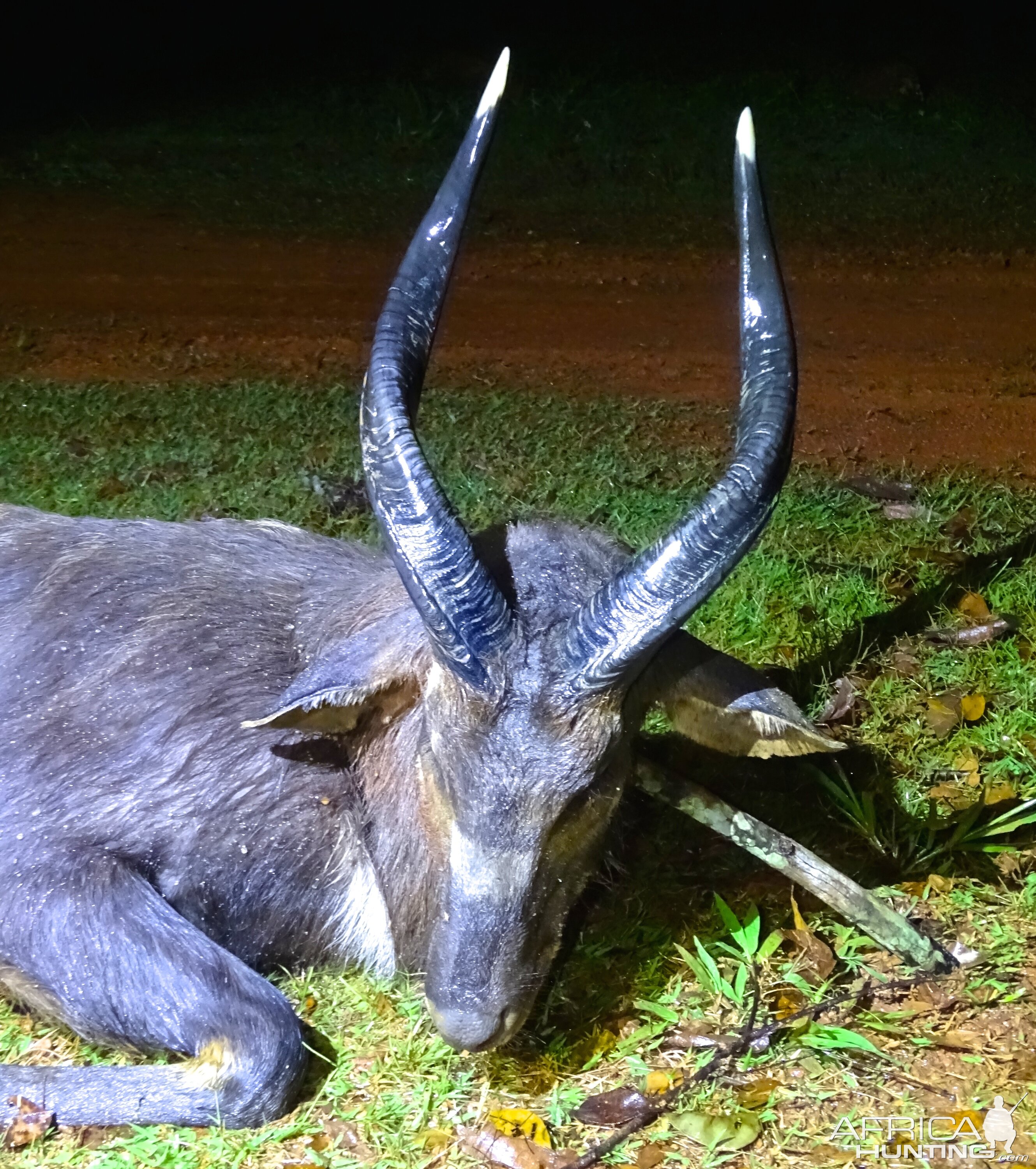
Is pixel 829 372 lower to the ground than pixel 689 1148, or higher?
higher

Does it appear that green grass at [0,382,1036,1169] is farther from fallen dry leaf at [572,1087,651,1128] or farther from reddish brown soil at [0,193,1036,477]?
reddish brown soil at [0,193,1036,477]

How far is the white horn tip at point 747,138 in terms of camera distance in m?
3.03

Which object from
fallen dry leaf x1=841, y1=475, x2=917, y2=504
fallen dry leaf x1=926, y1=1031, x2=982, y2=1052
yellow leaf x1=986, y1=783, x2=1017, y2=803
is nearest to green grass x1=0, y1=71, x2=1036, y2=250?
fallen dry leaf x1=841, y1=475, x2=917, y2=504

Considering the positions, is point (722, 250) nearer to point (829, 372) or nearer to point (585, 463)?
point (829, 372)

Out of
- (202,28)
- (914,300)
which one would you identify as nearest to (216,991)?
(914,300)

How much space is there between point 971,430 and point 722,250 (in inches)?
124

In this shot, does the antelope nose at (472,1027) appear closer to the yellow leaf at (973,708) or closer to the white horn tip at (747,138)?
the white horn tip at (747,138)

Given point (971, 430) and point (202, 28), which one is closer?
point (971, 430)

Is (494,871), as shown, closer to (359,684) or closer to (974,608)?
(359,684)

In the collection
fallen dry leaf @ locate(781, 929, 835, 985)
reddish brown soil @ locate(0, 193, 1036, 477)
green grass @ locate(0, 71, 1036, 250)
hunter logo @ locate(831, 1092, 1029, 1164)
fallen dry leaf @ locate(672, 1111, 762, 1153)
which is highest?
green grass @ locate(0, 71, 1036, 250)

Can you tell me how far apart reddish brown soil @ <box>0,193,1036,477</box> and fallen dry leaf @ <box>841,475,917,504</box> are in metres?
0.26

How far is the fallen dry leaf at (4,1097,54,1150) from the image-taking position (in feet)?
10.8

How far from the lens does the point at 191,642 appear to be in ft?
12.7

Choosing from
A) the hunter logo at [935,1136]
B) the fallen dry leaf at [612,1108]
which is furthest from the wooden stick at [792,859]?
the fallen dry leaf at [612,1108]
